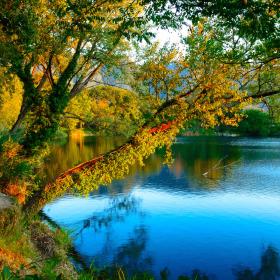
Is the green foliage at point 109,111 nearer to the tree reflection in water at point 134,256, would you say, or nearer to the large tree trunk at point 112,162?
the large tree trunk at point 112,162

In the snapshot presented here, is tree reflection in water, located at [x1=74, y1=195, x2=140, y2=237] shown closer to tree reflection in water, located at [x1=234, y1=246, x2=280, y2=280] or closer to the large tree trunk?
the large tree trunk

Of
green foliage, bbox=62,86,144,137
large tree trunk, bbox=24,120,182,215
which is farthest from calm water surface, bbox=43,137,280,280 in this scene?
green foliage, bbox=62,86,144,137

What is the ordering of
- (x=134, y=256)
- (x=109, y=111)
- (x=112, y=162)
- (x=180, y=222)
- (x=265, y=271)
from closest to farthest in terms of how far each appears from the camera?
(x=265, y=271) → (x=134, y=256) → (x=112, y=162) → (x=180, y=222) → (x=109, y=111)

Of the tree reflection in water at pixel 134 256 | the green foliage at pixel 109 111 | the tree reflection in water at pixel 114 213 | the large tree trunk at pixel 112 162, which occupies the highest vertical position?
the green foliage at pixel 109 111

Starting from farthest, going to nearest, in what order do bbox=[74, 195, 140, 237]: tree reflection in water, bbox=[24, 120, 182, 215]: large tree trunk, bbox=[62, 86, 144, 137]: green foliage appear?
bbox=[62, 86, 144, 137]: green foliage < bbox=[74, 195, 140, 237]: tree reflection in water < bbox=[24, 120, 182, 215]: large tree trunk

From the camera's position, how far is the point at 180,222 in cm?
2206

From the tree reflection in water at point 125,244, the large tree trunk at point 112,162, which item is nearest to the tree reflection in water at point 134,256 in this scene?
the tree reflection in water at point 125,244

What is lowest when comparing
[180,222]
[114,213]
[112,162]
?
[180,222]

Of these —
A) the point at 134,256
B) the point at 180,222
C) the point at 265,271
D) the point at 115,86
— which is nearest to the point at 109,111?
the point at 115,86

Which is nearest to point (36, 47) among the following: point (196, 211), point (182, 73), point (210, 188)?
point (182, 73)

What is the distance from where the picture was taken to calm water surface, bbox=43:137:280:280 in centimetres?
1627

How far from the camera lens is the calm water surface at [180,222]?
16266 mm

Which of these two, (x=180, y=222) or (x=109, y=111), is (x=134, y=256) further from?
(x=109, y=111)

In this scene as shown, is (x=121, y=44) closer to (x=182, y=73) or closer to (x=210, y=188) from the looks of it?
(x=182, y=73)
